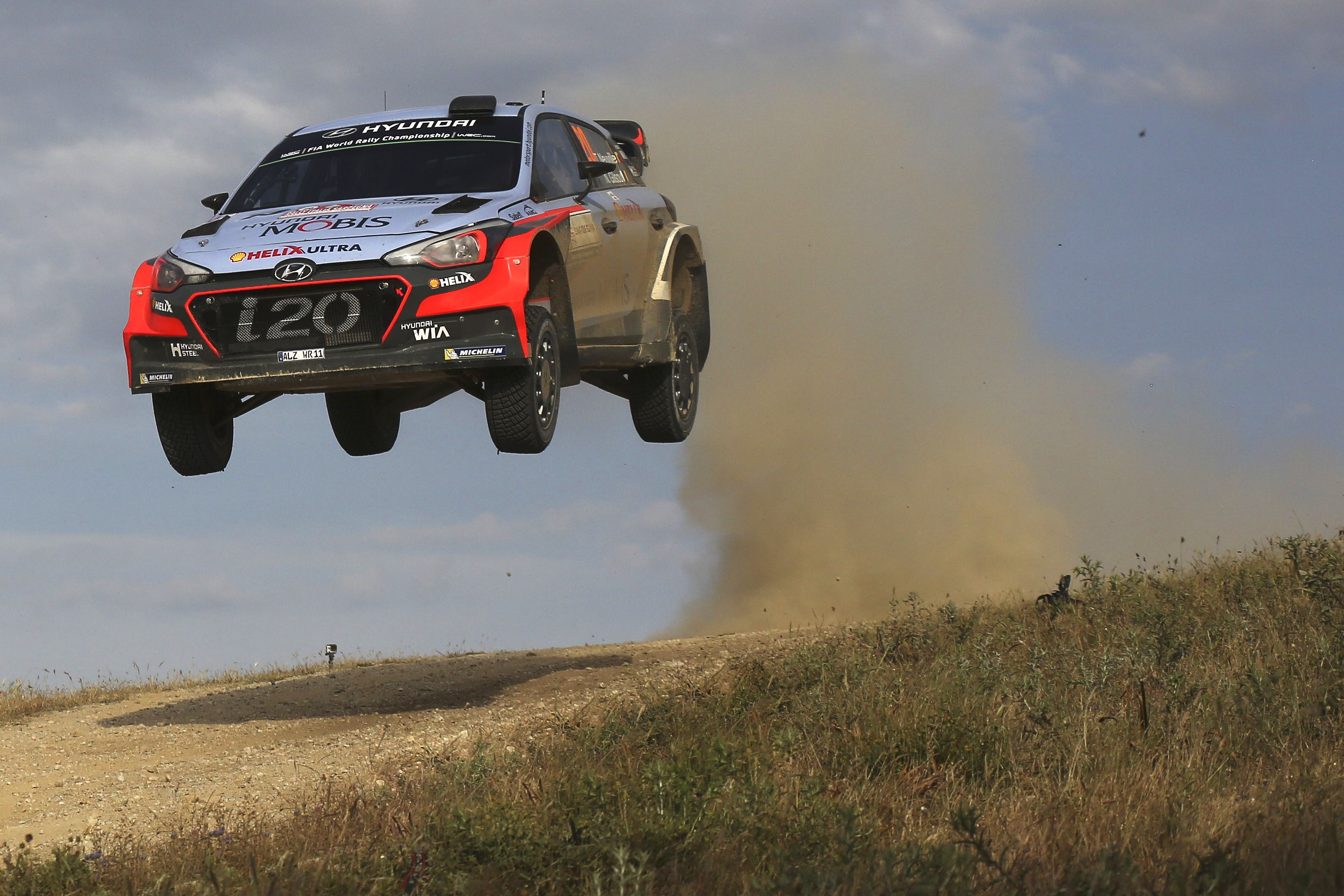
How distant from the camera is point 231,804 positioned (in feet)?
24.8

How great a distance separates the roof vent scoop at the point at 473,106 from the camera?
9.47m

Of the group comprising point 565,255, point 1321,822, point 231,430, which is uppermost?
point 565,255

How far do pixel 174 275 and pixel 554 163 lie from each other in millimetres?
2739

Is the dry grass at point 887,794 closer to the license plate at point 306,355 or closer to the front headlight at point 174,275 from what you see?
the license plate at point 306,355

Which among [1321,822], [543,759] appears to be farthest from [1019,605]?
[1321,822]

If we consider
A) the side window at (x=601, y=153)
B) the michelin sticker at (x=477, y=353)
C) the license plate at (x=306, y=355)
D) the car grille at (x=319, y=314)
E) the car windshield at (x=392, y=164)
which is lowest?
the michelin sticker at (x=477, y=353)

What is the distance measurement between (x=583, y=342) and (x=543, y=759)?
3.00 meters

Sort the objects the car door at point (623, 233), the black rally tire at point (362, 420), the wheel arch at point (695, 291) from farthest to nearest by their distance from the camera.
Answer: the wheel arch at point (695, 291) → the black rally tire at point (362, 420) → the car door at point (623, 233)

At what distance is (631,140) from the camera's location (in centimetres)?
1200

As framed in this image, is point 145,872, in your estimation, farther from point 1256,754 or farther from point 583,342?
point 1256,754

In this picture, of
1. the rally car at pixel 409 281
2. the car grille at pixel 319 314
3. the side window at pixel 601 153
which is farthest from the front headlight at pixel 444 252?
the side window at pixel 601 153

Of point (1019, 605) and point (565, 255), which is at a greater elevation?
point (565, 255)

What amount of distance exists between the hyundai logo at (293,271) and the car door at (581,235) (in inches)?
66.3

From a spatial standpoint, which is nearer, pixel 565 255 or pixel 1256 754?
pixel 1256 754
